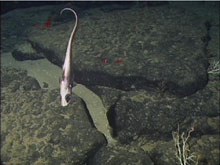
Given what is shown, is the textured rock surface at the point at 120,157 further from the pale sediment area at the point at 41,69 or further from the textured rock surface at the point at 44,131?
the pale sediment area at the point at 41,69

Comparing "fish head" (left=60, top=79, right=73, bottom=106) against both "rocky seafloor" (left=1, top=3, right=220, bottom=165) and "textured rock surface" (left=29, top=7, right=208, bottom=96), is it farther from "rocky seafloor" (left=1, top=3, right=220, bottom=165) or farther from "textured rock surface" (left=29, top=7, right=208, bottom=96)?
"textured rock surface" (left=29, top=7, right=208, bottom=96)

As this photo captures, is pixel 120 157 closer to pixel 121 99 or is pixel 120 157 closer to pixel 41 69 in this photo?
pixel 121 99

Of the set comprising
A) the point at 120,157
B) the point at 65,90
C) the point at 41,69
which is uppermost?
the point at 65,90

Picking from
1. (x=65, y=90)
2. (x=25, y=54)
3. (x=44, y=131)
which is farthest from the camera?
(x=25, y=54)

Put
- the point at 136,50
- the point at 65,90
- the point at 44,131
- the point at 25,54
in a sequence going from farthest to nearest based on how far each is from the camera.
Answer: the point at 25,54 < the point at 136,50 < the point at 44,131 < the point at 65,90

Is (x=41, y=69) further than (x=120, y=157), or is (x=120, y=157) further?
(x=41, y=69)

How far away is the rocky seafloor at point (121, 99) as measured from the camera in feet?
11.5

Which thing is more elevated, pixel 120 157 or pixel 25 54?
pixel 25 54

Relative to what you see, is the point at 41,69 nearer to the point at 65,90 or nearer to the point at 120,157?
the point at 120,157

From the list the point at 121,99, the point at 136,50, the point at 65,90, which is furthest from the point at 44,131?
the point at 136,50

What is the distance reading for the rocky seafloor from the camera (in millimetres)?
3512

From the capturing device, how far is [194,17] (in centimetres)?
691

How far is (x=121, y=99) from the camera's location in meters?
4.14

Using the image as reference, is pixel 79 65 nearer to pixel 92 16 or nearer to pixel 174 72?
pixel 174 72
